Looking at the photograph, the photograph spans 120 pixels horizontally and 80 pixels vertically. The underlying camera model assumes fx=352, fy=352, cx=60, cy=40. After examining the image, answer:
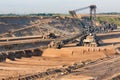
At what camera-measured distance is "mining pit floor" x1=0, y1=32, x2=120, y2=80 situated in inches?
1298

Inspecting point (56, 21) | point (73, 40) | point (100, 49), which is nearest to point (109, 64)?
point (100, 49)

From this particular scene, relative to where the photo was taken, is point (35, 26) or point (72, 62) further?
point (35, 26)

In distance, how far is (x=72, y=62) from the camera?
43.5 m

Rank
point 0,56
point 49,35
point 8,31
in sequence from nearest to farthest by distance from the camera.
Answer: point 0,56 < point 49,35 < point 8,31

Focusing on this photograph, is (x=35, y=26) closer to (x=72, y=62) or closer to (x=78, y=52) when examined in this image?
(x=78, y=52)

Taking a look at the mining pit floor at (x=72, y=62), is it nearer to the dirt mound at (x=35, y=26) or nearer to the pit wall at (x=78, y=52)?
the pit wall at (x=78, y=52)

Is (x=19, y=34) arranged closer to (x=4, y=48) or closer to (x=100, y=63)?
(x=4, y=48)

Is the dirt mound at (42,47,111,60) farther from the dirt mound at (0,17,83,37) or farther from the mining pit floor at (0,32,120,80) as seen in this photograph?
the dirt mound at (0,17,83,37)

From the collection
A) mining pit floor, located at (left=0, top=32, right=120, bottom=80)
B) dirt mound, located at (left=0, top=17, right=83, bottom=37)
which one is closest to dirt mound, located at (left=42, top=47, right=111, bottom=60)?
mining pit floor, located at (left=0, top=32, right=120, bottom=80)

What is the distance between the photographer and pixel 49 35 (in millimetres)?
63375

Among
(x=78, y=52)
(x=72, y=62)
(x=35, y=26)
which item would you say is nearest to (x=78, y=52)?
(x=78, y=52)

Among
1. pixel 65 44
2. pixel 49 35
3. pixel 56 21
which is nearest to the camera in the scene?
pixel 65 44

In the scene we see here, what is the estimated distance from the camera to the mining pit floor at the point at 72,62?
3297cm

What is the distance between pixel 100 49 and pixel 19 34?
2567 centimetres
